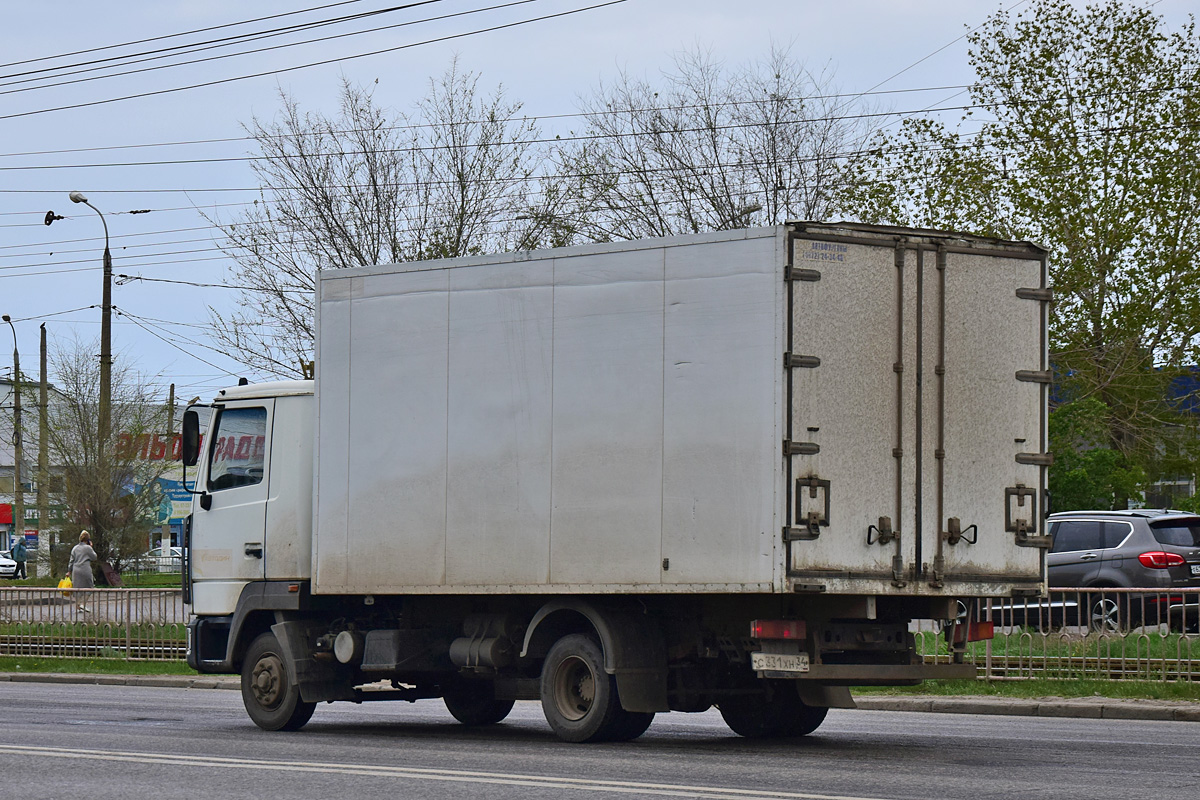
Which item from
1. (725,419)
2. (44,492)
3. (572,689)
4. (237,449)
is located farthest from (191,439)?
(44,492)

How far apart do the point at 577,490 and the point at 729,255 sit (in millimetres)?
1895

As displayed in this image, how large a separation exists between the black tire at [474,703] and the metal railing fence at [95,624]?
1024 centimetres

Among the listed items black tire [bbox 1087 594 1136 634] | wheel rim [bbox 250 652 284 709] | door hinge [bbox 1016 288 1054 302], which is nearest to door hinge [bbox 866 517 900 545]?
door hinge [bbox 1016 288 1054 302]

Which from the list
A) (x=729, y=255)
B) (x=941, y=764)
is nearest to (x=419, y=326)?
(x=729, y=255)

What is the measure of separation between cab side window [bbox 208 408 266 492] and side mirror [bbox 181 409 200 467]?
13 centimetres

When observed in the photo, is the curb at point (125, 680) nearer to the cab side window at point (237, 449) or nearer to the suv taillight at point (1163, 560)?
the cab side window at point (237, 449)

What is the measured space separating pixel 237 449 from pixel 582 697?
4.05 metres

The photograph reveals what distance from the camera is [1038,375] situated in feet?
38.3

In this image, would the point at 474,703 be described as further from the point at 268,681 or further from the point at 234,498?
the point at 234,498

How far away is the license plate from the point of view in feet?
35.7

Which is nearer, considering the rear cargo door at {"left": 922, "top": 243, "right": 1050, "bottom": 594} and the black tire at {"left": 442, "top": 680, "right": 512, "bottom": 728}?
the rear cargo door at {"left": 922, "top": 243, "right": 1050, "bottom": 594}

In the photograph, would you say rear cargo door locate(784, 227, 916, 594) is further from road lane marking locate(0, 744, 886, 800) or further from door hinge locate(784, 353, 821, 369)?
road lane marking locate(0, 744, 886, 800)

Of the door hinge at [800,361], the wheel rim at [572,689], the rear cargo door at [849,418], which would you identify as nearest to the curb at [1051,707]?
the rear cargo door at [849,418]

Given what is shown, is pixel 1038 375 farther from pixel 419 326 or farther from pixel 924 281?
pixel 419 326
